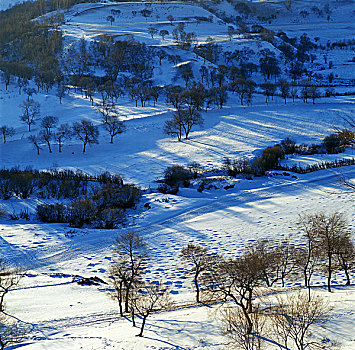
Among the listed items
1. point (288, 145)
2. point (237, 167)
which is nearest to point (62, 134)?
point (237, 167)

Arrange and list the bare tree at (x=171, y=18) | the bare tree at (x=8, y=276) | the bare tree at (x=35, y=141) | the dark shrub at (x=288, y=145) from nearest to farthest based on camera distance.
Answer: the bare tree at (x=8, y=276), the dark shrub at (x=288, y=145), the bare tree at (x=35, y=141), the bare tree at (x=171, y=18)

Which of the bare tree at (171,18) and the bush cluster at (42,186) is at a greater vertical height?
the bare tree at (171,18)

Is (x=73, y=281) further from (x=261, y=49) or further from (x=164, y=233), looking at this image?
(x=261, y=49)

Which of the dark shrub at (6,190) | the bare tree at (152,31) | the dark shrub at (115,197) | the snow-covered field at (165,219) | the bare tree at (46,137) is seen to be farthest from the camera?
the bare tree at (152,31)

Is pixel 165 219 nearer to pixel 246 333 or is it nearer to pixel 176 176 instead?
pixel 176 176

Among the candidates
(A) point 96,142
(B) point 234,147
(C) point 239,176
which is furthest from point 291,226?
(A) point 96,142

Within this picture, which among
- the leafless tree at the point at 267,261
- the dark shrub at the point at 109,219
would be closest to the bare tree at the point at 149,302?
the leafless tree at the point at 267,261

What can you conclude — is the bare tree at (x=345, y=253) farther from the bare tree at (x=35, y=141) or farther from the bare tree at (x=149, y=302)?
the bare tree at (x=35, y=141)
